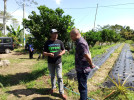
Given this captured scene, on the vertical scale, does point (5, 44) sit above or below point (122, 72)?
above

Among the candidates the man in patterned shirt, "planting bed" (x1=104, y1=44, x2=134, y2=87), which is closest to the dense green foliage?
the man in patterned shirt

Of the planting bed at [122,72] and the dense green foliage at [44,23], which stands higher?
the dense green foliage at [44,23]

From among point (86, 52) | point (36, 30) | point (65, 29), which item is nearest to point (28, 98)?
point (86, 52)

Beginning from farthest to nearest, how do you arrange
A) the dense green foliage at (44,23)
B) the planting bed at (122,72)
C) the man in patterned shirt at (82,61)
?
1. the dense green foliage at (44,23)
2. the planting bed at (122,72)
3. the man in patterned shirt at (82,61)

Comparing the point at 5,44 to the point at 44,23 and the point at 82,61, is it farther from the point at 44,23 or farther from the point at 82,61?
the point at 82,61

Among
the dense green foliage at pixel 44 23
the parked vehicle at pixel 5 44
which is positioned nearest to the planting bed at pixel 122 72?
the dense green foliage at pixel 44 23

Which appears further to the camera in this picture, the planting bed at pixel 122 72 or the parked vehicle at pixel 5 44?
the parked vehicle at pixel 5 44

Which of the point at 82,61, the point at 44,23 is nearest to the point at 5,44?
the point at 44,23

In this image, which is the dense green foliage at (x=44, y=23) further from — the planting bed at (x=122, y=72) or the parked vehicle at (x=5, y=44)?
the parked vehicle at (x=5, y=44)

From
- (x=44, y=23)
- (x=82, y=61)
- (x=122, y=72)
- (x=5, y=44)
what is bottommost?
(x=122, y=72)

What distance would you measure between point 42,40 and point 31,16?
3.41ft

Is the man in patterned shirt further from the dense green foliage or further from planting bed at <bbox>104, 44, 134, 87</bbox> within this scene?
the dense green foliage

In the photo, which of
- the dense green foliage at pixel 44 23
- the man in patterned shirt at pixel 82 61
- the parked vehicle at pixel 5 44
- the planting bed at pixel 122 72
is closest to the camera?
the man in patterned shirt at pixel 82 61

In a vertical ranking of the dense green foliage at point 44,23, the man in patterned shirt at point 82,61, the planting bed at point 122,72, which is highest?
the dense green foliage at point 44,23
